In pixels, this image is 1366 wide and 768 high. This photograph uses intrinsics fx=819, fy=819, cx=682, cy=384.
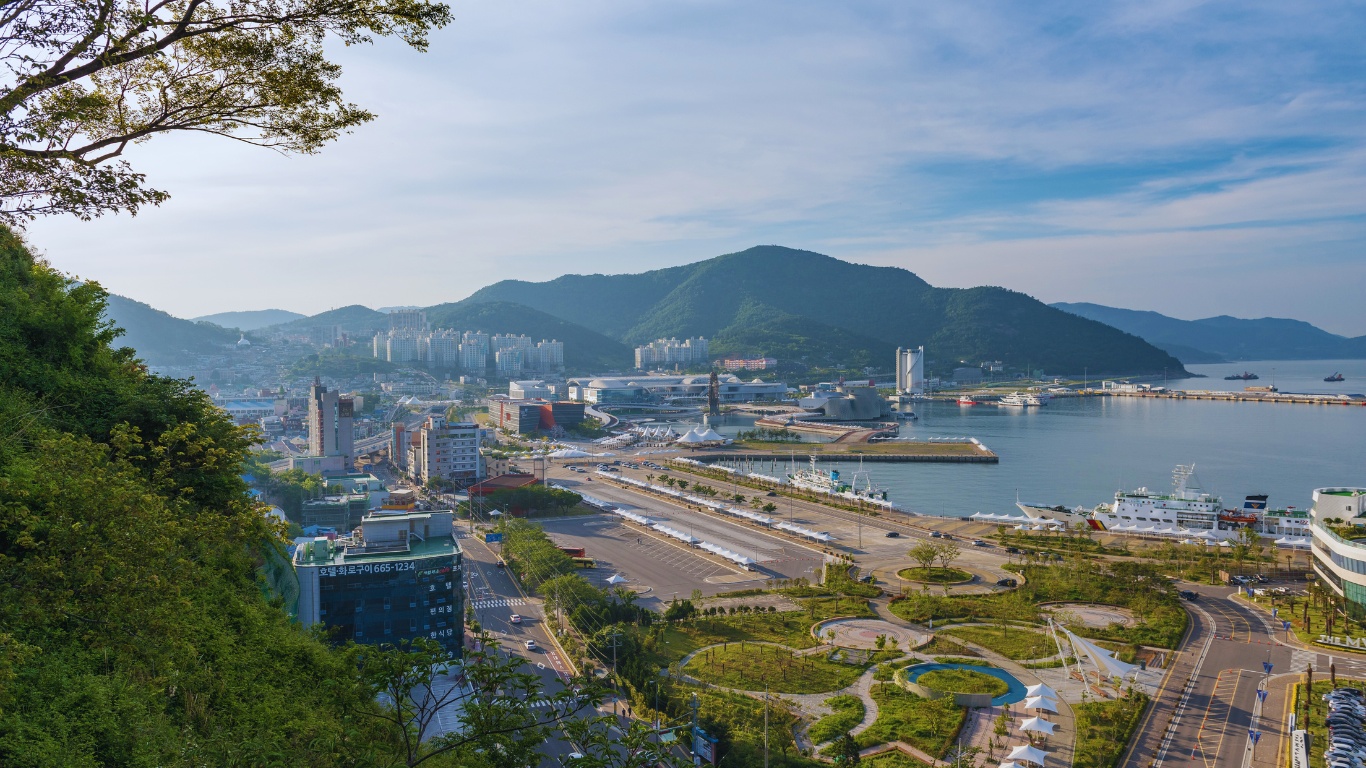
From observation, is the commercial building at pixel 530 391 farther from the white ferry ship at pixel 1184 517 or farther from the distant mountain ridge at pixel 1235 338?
the distant mountain ridge at pixel 1235 338

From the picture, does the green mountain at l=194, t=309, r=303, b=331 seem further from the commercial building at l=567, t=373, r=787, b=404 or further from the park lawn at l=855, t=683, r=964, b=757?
the park lawn at l=855, t=683, r=964, b=757

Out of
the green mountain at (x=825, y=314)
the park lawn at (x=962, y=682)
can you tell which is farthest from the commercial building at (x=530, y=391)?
the park lawn at (x=962, y=682)

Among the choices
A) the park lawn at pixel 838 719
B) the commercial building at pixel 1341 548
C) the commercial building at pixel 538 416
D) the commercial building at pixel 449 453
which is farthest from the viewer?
the commercial building at pixel 538 416

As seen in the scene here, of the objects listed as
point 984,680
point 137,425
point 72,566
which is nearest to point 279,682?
point 72,566

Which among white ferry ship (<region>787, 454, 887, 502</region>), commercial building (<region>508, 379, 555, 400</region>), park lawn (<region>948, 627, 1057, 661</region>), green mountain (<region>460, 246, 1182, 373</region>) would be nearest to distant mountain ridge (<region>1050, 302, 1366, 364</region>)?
green mountain (<region>460, 246, 1182, 373</region>)

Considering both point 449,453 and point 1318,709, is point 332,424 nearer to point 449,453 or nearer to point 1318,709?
point 449,453

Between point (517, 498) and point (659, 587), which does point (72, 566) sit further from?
point (517, 498)
